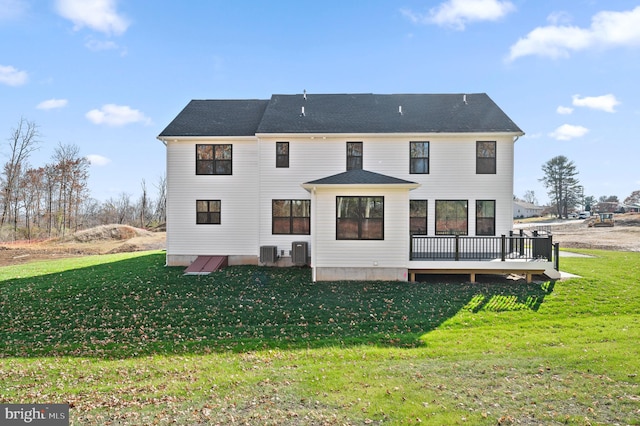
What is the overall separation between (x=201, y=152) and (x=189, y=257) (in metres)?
5.01

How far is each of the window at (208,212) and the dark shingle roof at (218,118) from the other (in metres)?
3.24

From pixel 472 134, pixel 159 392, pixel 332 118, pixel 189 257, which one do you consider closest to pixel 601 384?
pixel 159 392

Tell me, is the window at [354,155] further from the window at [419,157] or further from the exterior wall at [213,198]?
the exterior wall at [213,198]

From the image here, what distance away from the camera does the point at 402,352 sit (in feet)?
24.1

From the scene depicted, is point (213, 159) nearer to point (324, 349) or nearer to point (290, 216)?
point (290, 216)

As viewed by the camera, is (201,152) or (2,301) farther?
(201,152)

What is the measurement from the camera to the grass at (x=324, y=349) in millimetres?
5045

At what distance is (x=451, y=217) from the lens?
51.1 ft

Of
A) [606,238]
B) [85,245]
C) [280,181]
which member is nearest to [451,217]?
[280,181]

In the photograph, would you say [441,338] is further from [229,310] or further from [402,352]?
[229,310]

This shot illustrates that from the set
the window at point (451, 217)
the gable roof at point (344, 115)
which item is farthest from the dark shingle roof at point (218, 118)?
the window at point (451, 217)

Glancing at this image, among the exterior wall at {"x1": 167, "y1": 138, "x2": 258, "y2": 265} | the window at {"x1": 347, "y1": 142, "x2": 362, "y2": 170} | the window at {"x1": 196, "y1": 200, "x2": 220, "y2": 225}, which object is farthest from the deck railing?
the window at {"x1": 196, "y1": 200, "x2": 220, "y2": 225}

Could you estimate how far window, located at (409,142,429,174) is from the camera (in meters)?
15.8

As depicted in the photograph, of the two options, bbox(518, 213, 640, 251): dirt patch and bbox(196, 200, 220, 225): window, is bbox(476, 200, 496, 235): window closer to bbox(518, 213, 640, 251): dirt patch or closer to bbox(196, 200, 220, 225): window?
bbox(196, 200, 220, 225): window
